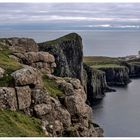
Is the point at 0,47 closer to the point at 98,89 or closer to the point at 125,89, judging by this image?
the point at 98,89

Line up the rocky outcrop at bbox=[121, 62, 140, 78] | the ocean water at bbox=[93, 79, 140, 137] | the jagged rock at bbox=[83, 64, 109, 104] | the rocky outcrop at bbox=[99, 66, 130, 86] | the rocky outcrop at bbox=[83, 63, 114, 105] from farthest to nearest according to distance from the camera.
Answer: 1. the rocky outcrop at bbox=[121, 62, 140, 78]
2. the rocky outcrop at bbox=[99, 66, 130, 86]
3. the jagged rock at bbox=[83, 64, 109, 104]
4. the rocky outcrop at bbox=[83, 63, 114, 105]
5. the ocean water at bbox=[93, 79, 140, 137]

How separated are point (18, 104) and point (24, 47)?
59.6ft

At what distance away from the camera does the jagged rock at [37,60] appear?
35.4m

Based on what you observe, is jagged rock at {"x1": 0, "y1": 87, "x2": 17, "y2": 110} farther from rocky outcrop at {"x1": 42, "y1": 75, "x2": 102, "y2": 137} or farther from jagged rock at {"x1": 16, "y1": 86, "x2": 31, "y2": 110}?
rocky outcrop at {"x1": 42, "y1": 75, "x2": 102, "y2": 137}

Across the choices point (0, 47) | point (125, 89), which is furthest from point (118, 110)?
point (0, 47)

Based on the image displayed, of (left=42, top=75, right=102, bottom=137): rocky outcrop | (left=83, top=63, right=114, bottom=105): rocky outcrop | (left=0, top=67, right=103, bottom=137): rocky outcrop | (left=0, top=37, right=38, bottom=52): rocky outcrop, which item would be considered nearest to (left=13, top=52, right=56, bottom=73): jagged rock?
(left=0, top=37, right=38, bottom=52): rocky outcrop

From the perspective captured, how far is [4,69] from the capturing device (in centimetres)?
2669

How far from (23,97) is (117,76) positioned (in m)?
105

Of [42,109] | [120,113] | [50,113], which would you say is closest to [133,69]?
[120,113]

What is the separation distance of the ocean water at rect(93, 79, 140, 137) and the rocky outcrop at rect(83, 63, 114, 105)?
191 centimetres

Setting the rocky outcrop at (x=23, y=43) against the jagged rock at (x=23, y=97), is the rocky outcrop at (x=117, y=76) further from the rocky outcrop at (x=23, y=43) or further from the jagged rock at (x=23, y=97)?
the jagged rock at (x=23, y=97)

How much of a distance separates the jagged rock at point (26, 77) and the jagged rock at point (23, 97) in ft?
0.96

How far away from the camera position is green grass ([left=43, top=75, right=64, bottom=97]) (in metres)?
28.4

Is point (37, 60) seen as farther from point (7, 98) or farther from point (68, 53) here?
point (68, 53)
